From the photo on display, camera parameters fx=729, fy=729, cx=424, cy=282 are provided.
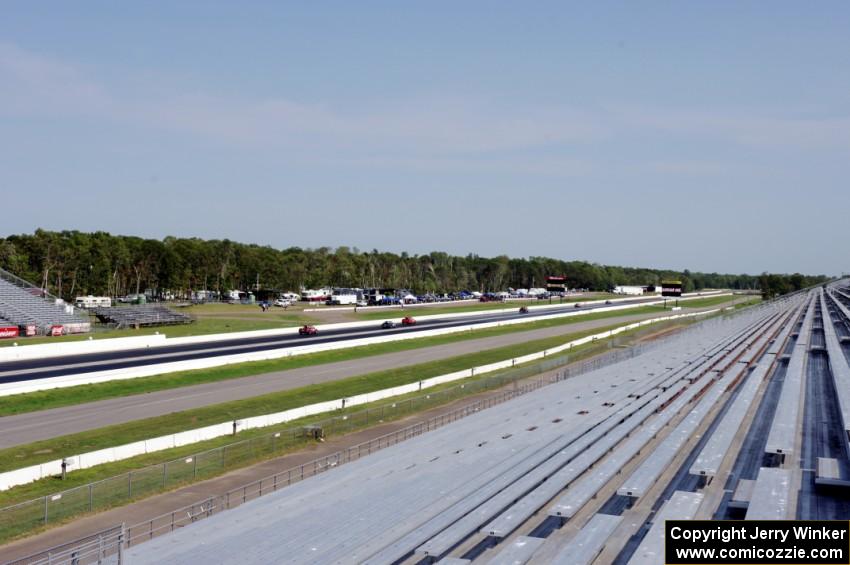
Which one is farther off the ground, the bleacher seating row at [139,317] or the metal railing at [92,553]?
the bleacher seating row at [139,317]

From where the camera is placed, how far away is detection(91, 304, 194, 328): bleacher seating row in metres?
80.0

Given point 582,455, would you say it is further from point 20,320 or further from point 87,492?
point 20,320

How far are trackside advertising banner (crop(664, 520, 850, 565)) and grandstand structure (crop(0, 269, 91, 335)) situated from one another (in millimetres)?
67437

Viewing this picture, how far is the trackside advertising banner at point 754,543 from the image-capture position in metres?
14.8

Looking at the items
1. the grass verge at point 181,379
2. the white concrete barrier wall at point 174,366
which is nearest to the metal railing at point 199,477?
the grass verge at point 181,379

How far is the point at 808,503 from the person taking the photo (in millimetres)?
19797

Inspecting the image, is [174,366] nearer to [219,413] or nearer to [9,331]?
[219,413]

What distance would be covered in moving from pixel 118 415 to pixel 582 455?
2668 centimetres

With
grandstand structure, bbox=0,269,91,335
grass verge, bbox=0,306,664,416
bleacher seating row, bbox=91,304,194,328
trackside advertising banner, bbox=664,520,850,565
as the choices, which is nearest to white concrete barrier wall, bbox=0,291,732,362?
grandstand structure, bbox=0,269,91,335

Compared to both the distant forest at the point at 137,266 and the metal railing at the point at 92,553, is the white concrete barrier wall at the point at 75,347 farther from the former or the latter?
the distant forest at the point at 137,266

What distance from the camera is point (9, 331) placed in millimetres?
66312

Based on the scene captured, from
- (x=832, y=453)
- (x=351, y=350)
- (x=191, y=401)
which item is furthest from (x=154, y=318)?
(x=832, y=453)

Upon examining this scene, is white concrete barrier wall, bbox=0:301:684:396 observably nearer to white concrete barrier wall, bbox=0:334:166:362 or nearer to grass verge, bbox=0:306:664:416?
grass verge, bbox=0:306:664:416

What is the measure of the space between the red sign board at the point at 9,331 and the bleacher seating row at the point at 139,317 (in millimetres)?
12294
